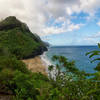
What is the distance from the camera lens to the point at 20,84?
703 cm

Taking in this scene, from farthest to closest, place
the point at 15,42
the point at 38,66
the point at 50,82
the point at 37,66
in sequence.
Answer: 1. the point at 15,42
2. the point at 38,66
3. the point at 37,66
4. the point at 50,82

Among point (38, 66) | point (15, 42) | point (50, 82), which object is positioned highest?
point (15, 42)

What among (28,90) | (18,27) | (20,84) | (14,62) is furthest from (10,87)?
(18,27)

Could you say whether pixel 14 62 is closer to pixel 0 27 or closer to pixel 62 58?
pixel 62 58

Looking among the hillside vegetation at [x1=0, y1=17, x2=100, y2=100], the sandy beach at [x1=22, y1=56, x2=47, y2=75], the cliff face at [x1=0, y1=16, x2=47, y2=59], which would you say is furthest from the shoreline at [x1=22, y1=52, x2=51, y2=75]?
the hillside vegetation at [x1=0, y1=17, x2=100, y2=100]

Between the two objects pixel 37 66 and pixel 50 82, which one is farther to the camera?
pixel 37 66

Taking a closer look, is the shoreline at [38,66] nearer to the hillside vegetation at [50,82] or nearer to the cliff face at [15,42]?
the cliff face at [15,42]

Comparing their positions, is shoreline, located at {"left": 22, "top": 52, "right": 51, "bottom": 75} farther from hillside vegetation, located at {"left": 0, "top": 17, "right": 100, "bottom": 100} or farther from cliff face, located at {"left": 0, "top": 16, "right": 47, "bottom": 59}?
hillside vegetation, located at {"left": 0, "top": 17, "right": 100, "bottom": 100}

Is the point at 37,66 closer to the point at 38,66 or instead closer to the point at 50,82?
the point at 38,66

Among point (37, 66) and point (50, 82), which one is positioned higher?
point (50, 82)

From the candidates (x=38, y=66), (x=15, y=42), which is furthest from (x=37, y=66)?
(x=15, y=42)

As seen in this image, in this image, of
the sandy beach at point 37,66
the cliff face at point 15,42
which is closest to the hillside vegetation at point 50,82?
the sandy beach at point 37,66

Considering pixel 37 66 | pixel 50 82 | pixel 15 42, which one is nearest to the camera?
pixel 50 82

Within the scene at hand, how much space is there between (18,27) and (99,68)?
99.2 meters
